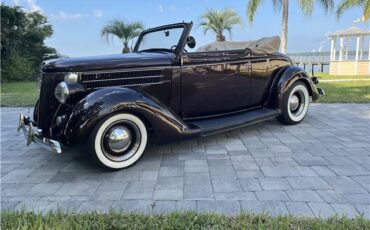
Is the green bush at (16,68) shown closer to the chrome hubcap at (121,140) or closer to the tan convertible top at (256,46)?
the tan convertible top at (256,46)

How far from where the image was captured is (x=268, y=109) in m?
4.77

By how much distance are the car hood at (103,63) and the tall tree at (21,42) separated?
1555 centimetres

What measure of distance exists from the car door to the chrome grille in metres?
0.40

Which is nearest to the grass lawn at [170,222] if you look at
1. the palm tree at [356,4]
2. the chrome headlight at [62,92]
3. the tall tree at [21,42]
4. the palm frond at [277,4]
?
the chrome headlight at [62,92]

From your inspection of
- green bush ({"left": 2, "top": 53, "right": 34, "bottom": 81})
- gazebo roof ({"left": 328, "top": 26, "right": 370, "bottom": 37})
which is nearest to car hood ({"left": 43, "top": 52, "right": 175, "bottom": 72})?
green bush ({"left": 2, "top": 53, "right": 34, "bottom": 81})

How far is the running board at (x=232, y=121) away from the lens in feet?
12.7

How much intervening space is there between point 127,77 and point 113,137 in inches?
30.2

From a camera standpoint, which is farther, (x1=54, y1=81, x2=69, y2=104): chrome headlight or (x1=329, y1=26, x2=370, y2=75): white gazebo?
(x1=329, y1=26, x2=370, y2=75): white gazebo

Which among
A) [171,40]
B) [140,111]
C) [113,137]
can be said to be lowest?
[113,137]

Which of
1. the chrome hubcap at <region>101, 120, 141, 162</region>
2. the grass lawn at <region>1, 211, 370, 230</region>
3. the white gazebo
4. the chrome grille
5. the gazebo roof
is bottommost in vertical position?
the grass lawn at <region>1, 211, 370, 230</region>

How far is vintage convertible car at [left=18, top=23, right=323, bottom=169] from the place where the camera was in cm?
316

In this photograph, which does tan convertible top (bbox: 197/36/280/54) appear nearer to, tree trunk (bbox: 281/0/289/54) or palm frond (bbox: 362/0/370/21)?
tree trunk (bbox: 281/0/289/54)

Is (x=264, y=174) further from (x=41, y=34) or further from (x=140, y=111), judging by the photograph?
(x=41, y=34)

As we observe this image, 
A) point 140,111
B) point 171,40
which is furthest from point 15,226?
point 171,40
